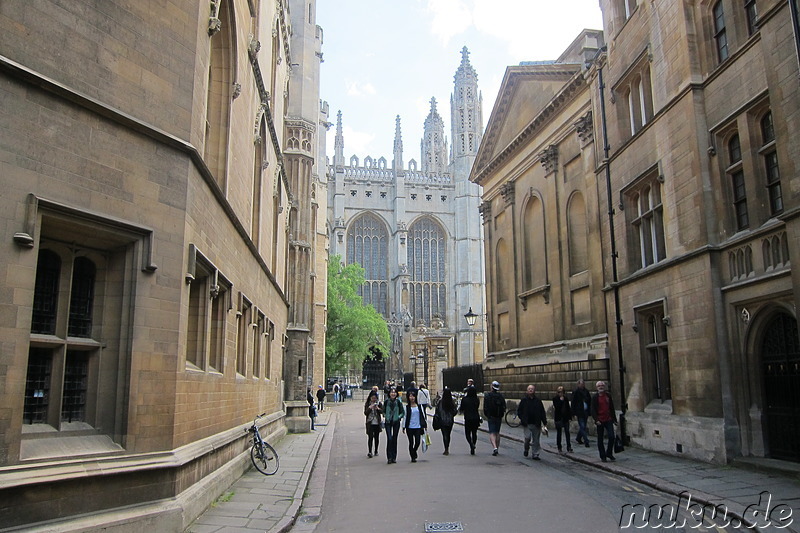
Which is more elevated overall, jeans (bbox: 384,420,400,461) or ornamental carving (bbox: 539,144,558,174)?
ornamental carving (bbox: 539,144,558,174)

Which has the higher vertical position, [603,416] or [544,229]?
[544,229]

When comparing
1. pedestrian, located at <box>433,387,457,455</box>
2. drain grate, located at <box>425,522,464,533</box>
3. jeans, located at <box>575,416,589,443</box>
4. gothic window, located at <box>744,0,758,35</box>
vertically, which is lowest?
drain grate, located at <box>425,522,464,533</box>

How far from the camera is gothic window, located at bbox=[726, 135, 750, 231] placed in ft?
39.8

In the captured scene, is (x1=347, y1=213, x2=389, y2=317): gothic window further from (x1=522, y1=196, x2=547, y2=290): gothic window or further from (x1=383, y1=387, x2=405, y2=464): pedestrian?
(x1=383, y1=387, x2=405, y2=464): pedestrian

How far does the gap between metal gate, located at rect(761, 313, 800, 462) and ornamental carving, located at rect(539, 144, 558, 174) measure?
12.3 m

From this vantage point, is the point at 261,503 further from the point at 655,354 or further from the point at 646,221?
the point at 646,221

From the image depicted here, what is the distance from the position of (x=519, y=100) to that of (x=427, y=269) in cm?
4972

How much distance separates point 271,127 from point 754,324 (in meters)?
12.2

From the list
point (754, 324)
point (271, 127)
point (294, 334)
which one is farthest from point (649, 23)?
point (294, 334)

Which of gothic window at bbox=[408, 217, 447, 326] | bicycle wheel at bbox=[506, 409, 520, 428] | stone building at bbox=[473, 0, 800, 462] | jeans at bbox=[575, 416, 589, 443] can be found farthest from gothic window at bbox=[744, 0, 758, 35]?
gothic window at bbox=[408, 217, 447, 326]

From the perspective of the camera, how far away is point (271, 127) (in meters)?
17.2

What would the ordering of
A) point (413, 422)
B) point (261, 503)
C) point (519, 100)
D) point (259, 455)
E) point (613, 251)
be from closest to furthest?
point (261, 503), point (259, 455), point (413, 422), point (613, 251), point (519, 100)

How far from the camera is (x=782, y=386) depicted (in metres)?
10.9

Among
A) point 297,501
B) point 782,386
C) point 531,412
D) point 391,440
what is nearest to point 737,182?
point 782,386
